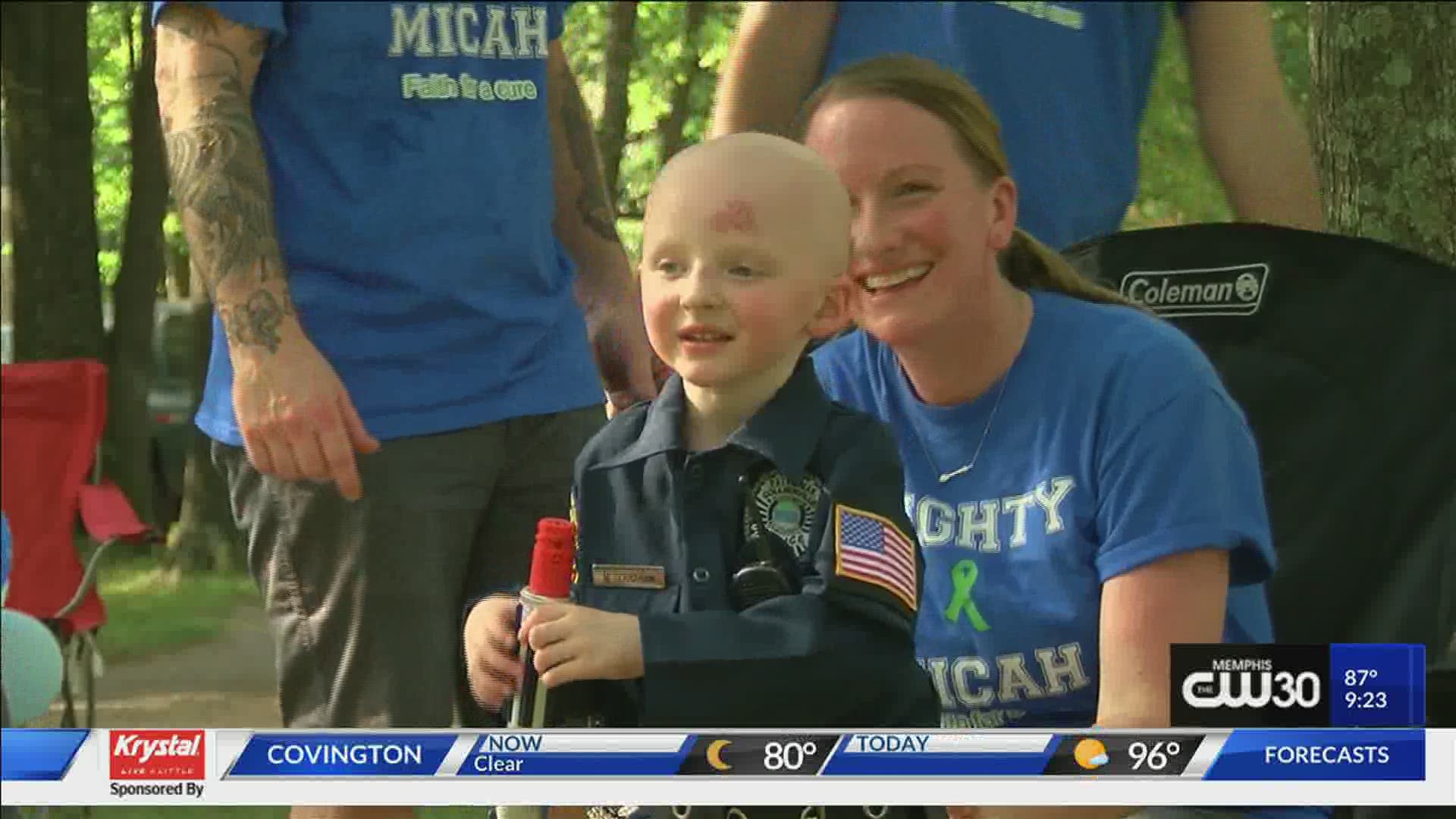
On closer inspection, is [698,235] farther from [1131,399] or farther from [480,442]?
[480,442]

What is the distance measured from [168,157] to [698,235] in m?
1.27

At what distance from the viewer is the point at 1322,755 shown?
Answer: 8.11 feet

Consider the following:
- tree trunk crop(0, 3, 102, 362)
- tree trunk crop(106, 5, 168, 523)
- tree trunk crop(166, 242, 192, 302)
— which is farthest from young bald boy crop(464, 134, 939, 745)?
tree trunk crop(166, 242, 192, 302)

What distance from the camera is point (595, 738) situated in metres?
1.93

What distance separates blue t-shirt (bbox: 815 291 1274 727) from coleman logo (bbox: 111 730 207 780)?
838 millimetres

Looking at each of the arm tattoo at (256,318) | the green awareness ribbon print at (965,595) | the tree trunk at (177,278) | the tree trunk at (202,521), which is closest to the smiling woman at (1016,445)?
the green awareness ribbon print at (965,595)

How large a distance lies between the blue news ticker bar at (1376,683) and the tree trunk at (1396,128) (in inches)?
40.8

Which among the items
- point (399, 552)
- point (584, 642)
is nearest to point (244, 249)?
point (399, 552)

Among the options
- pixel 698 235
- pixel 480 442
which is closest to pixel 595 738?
pixel 698 235

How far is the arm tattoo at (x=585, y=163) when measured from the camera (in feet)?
11.4

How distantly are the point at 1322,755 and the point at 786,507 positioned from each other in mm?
885

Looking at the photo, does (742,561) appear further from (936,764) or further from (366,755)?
(366,755)

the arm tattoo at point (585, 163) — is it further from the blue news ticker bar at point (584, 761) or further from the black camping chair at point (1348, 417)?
the blue news ticker bar at point (584, 761)

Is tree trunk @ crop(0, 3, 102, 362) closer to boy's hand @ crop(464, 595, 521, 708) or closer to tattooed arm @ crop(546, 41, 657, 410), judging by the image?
tattooed arm @ crop(546, 41, 657, 410)
